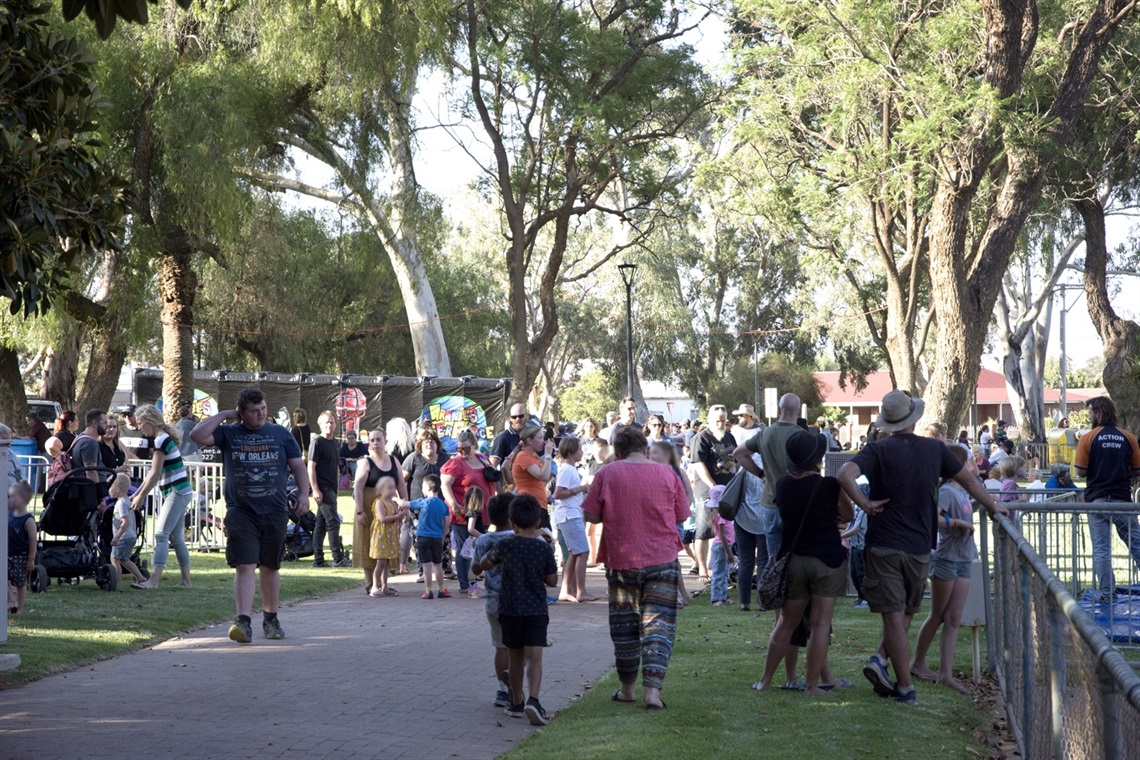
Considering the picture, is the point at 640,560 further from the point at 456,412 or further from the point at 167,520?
the point at 456,412

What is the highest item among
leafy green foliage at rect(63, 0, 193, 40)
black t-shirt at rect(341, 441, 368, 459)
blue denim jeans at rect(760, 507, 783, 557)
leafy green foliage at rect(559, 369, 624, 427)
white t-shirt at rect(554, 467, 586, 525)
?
leafy green foliage at rect(559, 369, 624, 427)

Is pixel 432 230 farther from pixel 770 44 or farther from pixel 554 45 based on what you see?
pixel 770 44

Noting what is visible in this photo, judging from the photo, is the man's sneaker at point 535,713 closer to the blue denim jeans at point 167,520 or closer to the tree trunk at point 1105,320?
the blue denim jeans at point 167,520

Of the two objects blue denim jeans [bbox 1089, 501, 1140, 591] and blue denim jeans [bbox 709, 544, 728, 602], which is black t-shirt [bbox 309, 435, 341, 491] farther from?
blue denim jeans [bbox 1089, 501, 1140, 591]

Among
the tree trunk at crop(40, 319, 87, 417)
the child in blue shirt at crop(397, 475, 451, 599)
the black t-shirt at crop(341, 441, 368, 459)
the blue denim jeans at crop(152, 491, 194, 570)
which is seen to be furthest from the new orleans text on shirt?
the tree trunk at crop(40, 319, 87, 417)

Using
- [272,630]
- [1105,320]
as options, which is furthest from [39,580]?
[1105,320]

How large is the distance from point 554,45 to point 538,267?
3051 cm

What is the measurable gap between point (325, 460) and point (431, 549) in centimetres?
345

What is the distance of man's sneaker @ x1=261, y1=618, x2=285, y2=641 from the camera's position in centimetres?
1067

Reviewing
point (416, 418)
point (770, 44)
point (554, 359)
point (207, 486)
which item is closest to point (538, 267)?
point (554, 359)

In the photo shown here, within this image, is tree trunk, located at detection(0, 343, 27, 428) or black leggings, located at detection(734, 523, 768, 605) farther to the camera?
tree trunk, located at detection(0, 343, 27, 428)

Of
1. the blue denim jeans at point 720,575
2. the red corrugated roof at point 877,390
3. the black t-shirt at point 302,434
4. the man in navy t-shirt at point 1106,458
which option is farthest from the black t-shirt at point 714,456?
the red corrugated roof at point 877,390

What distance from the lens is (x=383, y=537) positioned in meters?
13.9

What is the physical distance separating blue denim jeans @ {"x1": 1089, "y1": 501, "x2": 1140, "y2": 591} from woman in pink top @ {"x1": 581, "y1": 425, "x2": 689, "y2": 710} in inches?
146
